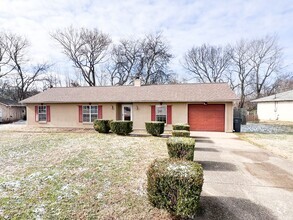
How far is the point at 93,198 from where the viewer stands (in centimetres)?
416

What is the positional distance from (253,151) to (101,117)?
11.6 metres

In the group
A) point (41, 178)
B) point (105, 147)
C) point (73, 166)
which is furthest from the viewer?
point (105, 147)

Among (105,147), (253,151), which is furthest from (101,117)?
(253,151)

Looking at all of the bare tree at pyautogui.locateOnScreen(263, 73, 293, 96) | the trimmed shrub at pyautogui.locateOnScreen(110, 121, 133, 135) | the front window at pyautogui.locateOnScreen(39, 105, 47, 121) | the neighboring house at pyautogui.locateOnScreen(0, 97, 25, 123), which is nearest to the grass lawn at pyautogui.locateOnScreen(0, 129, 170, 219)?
the trimmed shrub at pyautogui.locateOnScreen(110, 121, 133, 135)

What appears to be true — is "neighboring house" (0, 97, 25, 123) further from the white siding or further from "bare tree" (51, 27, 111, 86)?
the white siding

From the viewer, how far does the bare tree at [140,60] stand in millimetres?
34875

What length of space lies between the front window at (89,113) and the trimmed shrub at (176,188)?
13970 millimetres

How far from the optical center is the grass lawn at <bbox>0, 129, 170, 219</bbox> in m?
3.66

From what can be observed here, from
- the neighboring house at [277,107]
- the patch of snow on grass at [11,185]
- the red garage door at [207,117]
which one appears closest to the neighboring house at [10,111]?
the red garage door at [207,117]

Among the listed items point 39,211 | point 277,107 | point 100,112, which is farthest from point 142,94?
point 277,107

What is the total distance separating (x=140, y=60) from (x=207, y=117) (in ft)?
75.9

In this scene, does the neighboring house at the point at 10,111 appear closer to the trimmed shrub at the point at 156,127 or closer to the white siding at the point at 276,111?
the trimmed shrub at the point at 156,127

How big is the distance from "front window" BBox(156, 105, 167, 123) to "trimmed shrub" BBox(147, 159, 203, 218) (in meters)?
12.0

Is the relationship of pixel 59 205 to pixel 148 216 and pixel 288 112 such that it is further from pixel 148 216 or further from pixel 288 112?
pixel 288 112
